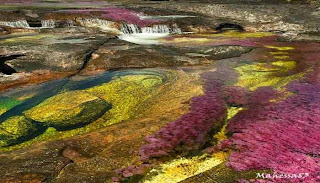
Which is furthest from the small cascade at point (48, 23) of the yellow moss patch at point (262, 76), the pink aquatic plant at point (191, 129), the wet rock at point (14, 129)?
the pink aquatic plant at point (191, 129)

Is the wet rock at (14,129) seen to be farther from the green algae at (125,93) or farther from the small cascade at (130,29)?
the small cascade at (130,29)

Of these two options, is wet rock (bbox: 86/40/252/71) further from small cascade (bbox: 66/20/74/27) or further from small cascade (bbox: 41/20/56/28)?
small cascade (bbox: 41/20/56/28)

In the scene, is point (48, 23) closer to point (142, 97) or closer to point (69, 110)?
point (142, 97)

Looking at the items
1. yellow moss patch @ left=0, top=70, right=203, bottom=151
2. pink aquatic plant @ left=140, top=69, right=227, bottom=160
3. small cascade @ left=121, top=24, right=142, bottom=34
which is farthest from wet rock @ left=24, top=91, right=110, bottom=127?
small cascade @ left=121, top=24, right=142, bottom=34

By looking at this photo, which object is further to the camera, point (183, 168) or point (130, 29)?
point (130, 29)

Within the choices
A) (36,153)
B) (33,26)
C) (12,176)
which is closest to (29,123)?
(36,153)

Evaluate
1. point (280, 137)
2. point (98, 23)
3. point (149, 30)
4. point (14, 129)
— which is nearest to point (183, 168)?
point (280, 137)
